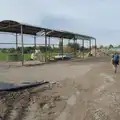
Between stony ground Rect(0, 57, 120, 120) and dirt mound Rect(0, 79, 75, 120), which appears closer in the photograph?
stony ground Rect(0, 57, 120, 120)

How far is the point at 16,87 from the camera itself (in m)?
15.0

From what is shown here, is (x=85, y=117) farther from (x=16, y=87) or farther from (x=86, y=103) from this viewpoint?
(x=16, y=87)

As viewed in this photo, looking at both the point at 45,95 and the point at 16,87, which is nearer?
the point at 45,95

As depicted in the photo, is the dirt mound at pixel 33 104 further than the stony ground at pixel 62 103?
Yes

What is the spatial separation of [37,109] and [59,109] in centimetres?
74

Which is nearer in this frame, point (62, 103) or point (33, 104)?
point (33, 104)

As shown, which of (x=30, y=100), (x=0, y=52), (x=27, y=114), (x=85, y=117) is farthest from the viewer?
(x=0, y=52)

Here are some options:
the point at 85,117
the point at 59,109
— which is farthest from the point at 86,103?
the point at 85,117

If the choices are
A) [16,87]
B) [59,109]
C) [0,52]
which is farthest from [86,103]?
[0,52]

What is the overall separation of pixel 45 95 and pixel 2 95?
1.80 meters

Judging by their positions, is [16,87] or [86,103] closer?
[86,103]

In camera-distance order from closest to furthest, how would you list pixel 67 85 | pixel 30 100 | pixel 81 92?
1. pixel 30 100
2. pixel 81 92
3. pixel 67 85

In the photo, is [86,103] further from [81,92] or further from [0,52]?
[0,52]

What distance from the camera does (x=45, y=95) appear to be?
44.5 ft
